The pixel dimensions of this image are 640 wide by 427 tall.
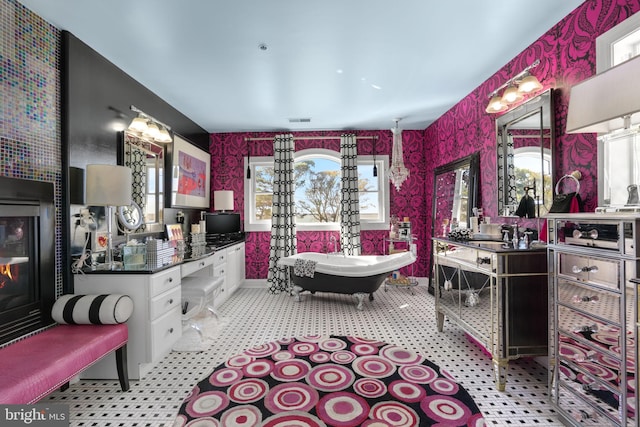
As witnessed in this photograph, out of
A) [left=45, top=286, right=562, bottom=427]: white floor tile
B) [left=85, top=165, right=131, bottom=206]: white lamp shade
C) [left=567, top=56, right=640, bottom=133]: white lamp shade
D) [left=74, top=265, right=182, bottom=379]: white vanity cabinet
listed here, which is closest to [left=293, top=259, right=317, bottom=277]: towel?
[left=45, top=286, right=562, bottom=427]: white floor tile

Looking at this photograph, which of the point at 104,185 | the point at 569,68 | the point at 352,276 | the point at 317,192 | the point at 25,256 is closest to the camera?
the point at 25,256

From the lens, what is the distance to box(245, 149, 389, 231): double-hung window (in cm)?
512

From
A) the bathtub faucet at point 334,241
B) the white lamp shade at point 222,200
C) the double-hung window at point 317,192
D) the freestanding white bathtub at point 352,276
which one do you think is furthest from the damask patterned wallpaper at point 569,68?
the white lamp shade at point 222,200

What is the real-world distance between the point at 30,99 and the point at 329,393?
284 cm

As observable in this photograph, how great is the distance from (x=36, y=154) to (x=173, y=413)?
6.88ft

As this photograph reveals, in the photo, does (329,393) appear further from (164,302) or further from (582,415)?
(164,302)

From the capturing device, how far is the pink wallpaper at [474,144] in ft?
6.50

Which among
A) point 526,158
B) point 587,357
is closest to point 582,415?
point 587,357

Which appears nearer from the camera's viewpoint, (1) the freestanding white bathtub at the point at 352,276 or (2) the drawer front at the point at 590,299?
(2) the drawer front at the point at 590,299

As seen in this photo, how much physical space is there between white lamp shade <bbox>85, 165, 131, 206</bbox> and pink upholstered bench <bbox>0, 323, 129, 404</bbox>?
0.94 meters

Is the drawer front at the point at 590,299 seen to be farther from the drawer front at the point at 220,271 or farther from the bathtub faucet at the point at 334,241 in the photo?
the bathtub faucet at the point at 334,241

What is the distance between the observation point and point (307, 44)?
2.48 meters

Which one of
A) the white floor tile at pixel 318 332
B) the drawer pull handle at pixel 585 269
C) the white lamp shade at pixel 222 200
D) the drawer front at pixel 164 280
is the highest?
the white lamp shade at pixel 222 200

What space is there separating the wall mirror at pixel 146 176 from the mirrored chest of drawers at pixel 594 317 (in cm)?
368
